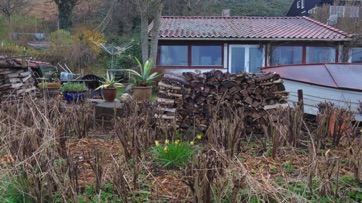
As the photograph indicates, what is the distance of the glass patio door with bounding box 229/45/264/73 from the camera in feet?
56.4

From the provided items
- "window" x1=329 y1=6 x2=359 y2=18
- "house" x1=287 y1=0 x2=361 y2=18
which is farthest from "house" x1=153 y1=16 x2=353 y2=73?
"house" x1=287 y1=0 x2=361 y2=18

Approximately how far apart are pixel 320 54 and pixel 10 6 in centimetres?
2264

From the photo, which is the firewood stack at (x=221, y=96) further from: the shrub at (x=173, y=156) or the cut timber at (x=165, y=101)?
the shrub at (x=173, y=156)

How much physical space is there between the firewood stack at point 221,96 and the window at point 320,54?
13269 millimetres

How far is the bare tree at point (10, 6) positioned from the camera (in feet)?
83.6

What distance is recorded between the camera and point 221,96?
4.90 meters

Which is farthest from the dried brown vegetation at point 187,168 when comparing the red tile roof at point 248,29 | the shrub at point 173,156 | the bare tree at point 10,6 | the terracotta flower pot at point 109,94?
the bare tree at point 10,6

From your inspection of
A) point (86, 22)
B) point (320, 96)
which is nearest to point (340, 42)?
point (320, 96)

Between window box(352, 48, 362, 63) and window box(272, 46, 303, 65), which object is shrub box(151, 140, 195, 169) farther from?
window box(352, 48, 362, 63)

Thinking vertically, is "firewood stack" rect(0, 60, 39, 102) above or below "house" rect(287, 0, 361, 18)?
below

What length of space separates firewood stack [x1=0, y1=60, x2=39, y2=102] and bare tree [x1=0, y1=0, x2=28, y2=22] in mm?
18502

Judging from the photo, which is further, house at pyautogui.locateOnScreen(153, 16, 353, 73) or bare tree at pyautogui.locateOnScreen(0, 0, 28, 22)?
bare tree at pyautogui.locateOnScreen(0, 0, 28, 22)

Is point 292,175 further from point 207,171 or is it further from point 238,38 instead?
point 238,38

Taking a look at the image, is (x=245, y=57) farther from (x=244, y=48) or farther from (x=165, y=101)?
(x=165, y=101)
